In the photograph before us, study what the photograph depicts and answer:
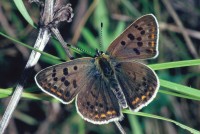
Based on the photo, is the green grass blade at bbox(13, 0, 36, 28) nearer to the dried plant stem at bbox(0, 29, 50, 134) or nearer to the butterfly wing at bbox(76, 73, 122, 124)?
the dried plant stem at bbox(0, 29, 50, 134)

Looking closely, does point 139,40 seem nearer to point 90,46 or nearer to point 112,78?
point 112,78

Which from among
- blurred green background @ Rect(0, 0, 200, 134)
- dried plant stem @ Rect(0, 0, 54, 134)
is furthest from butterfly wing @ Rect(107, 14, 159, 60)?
blurred green background @ Rect(0, 0, 200, 134)

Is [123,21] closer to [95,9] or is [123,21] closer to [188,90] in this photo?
[95,9]

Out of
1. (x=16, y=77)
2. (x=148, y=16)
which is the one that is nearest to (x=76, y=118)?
(x=16, y=77)

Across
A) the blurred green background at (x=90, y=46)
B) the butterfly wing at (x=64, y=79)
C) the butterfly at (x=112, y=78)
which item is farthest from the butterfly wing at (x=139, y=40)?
the blurred green background at (x=90, y=46)

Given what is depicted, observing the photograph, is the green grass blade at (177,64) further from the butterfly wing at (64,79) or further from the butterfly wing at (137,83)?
the butterfly wing at (64,79)

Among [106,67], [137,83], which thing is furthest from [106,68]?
[137,83]
